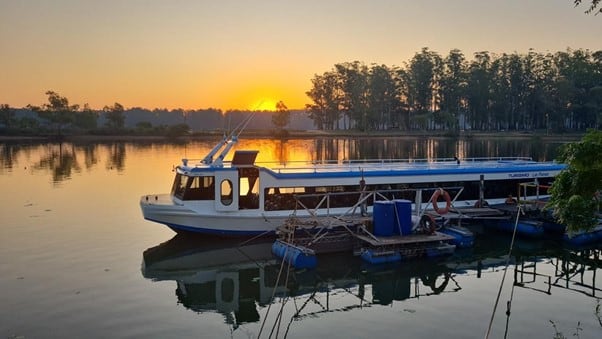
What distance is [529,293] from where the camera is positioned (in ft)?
52.6

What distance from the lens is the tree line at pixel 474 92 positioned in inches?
4520

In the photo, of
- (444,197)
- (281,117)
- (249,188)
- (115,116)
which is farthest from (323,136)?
(249,188)

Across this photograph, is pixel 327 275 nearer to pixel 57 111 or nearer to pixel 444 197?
pixel 444 197

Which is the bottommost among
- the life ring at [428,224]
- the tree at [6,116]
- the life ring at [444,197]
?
the life ring at [428,224]

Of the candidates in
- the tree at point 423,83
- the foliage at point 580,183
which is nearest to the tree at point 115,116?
the tree at point 423,83

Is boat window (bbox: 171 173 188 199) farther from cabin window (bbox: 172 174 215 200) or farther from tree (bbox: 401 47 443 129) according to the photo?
tree (bbox: 401 47 443 129)

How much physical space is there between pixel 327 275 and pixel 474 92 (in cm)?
11325

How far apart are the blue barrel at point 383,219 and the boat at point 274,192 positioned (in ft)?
3.48

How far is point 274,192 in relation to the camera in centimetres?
2252

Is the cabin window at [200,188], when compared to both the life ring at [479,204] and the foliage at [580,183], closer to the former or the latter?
the life ring at [479,204]

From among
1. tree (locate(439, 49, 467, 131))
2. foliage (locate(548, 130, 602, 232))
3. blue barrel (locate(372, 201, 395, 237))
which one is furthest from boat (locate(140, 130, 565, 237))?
tree (locate(439, 49, 467, 131))

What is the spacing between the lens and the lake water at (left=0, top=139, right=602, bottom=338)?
535 inches

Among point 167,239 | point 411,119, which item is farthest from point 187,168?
point 411,119

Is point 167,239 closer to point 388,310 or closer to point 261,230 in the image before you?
point 261,230
